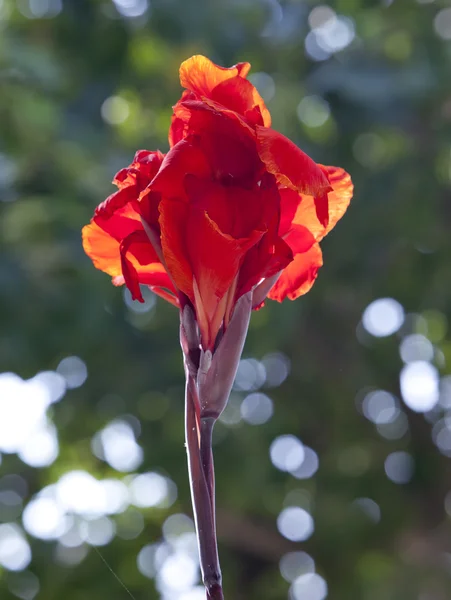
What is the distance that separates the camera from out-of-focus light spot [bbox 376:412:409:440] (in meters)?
3.19

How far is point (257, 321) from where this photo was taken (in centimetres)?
258

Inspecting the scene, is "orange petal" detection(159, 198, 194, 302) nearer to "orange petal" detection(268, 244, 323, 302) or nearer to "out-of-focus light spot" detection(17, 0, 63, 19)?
"orange petal" detection(268, 244, 323, 302)

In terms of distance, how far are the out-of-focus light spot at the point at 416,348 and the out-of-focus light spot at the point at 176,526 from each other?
1007 millimetres

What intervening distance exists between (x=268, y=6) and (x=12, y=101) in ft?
3.00

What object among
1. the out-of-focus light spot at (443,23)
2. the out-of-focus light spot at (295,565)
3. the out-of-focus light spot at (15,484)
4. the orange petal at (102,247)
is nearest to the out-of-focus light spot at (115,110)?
the out-of-focus light spot at (443,23)

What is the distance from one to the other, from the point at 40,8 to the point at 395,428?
196 cm

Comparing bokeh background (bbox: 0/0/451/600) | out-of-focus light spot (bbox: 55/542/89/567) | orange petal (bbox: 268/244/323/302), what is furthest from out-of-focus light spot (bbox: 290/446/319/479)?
orange petal (bbox: 268/244/323/302)

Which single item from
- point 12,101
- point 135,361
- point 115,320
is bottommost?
point 135,361

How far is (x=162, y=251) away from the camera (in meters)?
0.46

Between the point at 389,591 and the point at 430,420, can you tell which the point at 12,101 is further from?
the point at 430,420

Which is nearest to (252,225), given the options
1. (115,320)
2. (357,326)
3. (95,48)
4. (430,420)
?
(115,320)

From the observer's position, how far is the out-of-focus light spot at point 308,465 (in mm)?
2949

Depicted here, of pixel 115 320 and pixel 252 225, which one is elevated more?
pixel 252 225

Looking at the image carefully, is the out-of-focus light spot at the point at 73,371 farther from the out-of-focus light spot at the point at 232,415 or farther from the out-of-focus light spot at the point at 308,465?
the out-of-focus light spot at the point at 308,465
